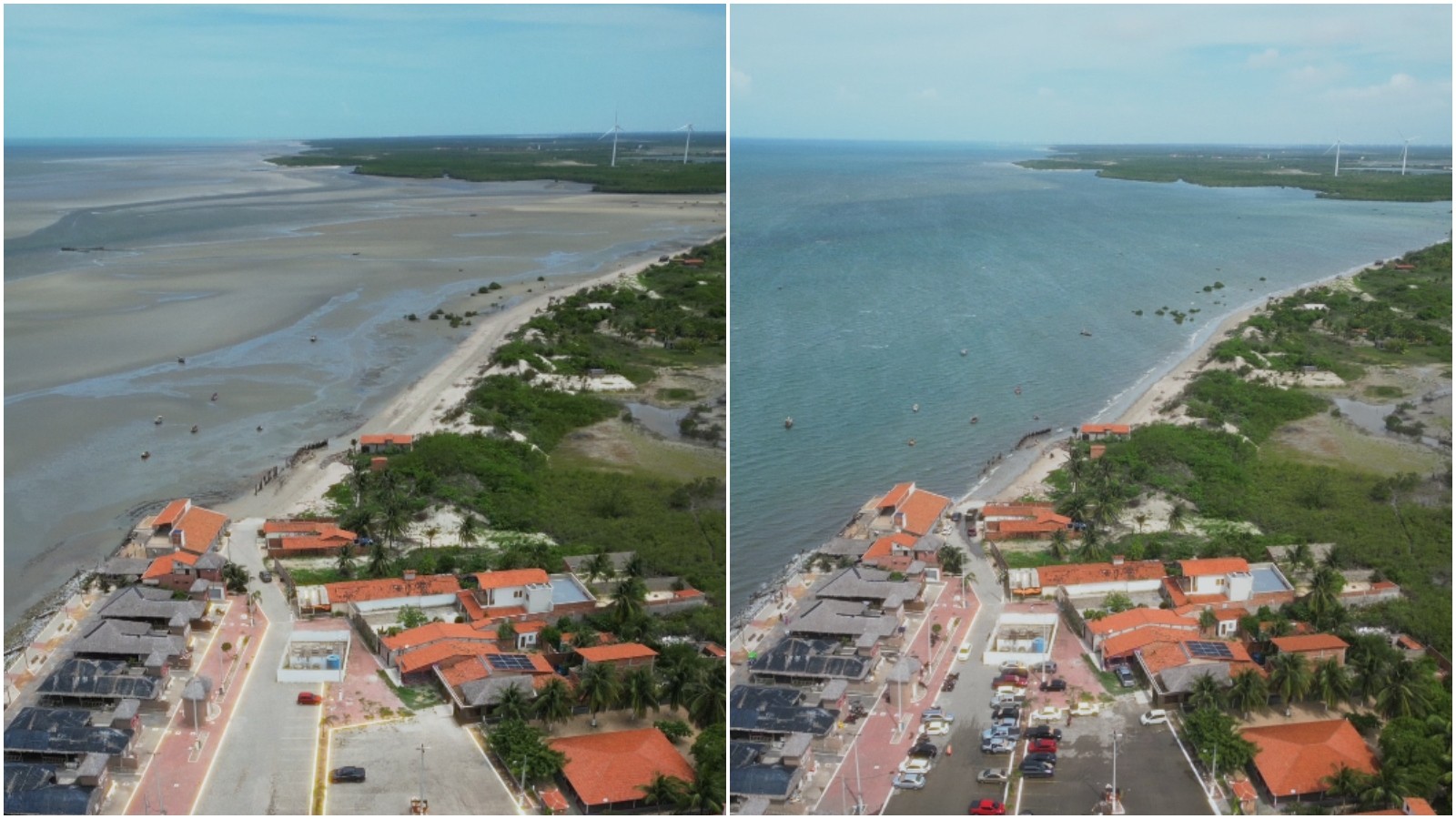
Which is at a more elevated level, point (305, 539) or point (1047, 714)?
point (305, 539)

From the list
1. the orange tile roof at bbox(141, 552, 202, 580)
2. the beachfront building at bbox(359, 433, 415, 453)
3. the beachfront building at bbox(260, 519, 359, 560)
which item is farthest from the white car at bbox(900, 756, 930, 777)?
the beachfront building at bbox(359, 433, 415, 453)

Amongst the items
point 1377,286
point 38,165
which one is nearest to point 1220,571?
point 1377,286

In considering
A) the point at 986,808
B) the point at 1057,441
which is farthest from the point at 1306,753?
the point at 1057,441

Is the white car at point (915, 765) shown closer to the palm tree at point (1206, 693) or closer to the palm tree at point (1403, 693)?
the palm tree at point (1206, 693)

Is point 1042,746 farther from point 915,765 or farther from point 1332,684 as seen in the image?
point 1332,684

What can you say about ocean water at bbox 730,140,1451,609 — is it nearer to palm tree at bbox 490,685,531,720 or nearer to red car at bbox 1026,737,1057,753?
palm tree at bbox 490,685,531,720

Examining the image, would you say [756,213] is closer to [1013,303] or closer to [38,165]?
[1013,303]

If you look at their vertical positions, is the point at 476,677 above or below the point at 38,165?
below
